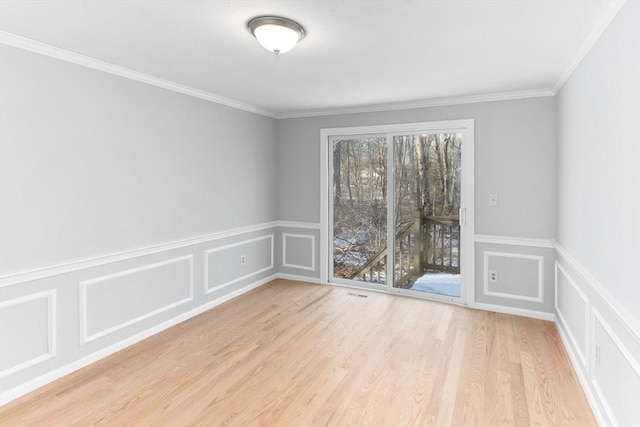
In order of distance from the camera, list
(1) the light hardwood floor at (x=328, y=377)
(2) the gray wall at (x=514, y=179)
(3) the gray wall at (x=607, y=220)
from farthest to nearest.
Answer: (2) the gray wall at (x=514, y=179) < (1) the light hardwood floor at (x=328, y=377) < (3) the gray wall at (x=607, y=220)

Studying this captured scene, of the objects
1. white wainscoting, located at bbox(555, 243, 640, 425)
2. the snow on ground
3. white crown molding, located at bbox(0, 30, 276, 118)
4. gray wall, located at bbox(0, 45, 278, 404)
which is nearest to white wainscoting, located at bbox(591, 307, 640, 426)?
white wainscoting, located at bbox(555, 243, 640, 425)

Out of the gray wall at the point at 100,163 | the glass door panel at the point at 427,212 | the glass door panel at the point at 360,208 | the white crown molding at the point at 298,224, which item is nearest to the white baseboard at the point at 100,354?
the gray wall at the point at 100,163

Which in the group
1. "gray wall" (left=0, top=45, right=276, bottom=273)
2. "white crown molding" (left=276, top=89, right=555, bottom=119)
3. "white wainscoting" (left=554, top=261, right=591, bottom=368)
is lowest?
"white wainscoting" (left=554, top=261, right=591, bottom=368)

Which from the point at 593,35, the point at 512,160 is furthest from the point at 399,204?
the point at 593,35

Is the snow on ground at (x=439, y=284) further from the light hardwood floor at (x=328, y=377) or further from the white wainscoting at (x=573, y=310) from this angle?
the white wainscoting at (x=573, y=310)

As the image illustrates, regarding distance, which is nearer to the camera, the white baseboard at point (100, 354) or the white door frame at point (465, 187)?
the white baseboard at point (100, 354)

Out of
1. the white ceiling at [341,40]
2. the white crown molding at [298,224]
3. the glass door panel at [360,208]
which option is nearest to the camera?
the white ceiling at [341,40]

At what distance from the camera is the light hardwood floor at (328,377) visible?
2217mm

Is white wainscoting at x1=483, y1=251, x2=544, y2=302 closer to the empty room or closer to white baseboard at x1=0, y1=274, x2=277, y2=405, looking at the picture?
the empty room

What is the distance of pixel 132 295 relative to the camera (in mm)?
3205

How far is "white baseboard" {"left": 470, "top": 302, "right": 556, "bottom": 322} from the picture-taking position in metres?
3.73

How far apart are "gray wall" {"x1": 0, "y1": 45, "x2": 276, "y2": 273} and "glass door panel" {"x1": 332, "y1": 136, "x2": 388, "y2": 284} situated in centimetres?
147

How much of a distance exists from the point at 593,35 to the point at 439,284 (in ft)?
9.61

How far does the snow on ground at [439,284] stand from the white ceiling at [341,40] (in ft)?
7.04
